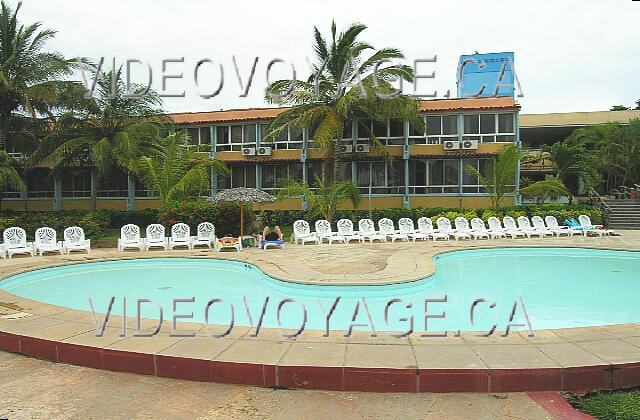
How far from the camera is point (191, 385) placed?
4.58 metres

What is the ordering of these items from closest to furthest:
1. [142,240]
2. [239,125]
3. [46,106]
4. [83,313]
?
1. [83,313]
2. [142,240]
3. [46,106]
4. [239,125]

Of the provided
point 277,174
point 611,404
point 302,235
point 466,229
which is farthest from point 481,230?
point 611,404

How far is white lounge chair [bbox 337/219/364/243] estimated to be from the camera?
18.9 m

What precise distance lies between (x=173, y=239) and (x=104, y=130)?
11.2 metres

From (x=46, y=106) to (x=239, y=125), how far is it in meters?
9.91

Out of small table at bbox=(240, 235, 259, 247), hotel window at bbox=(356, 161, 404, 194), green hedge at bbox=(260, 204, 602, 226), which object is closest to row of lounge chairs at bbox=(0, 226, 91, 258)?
small table at bbox=(240, 235, 259, 247)

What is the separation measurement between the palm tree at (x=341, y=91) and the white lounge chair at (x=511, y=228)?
663 centimetres

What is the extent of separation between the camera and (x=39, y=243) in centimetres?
1552

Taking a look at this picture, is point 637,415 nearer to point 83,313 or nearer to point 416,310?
point 416,310

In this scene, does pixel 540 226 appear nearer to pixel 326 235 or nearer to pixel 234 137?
pixel 326 235

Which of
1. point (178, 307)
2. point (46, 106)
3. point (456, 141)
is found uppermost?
point (46, 106)

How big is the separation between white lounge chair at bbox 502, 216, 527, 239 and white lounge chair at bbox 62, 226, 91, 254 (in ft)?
51.3

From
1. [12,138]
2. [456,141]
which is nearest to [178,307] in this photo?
[456,141]

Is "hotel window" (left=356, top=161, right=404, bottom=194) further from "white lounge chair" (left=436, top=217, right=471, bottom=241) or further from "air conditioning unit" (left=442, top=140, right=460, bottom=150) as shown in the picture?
"white lounge chair" (left=436, top=217, right=471, bottom=241)
